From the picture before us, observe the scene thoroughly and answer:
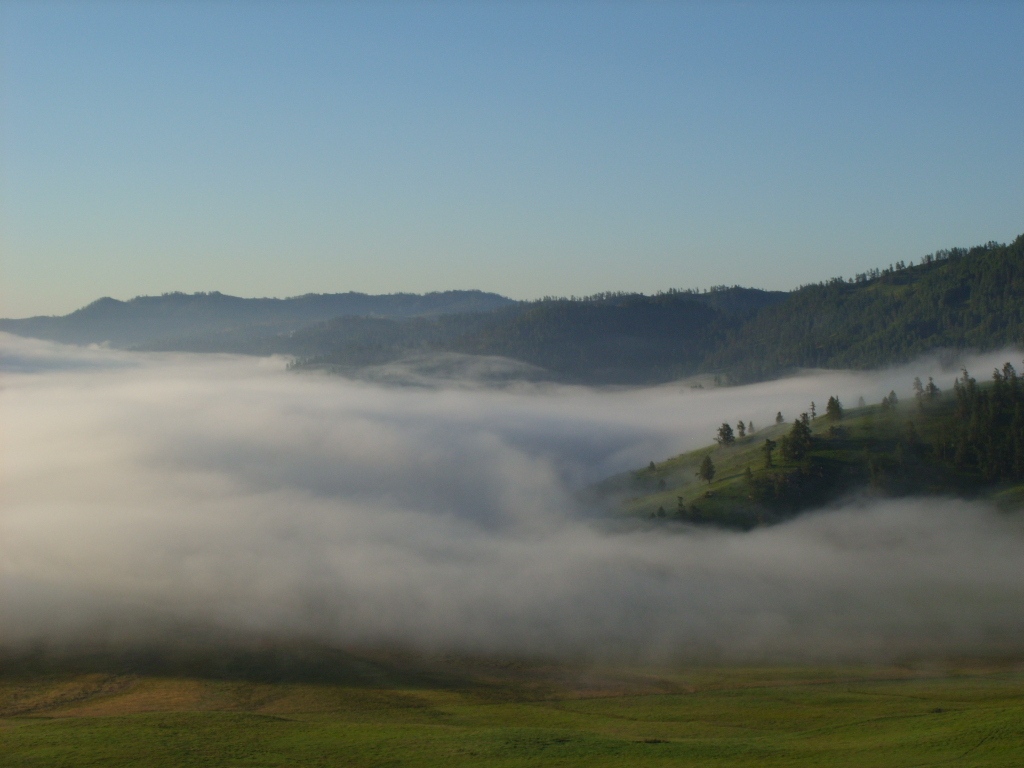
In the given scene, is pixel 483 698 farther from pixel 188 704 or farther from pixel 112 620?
pixel 112 620

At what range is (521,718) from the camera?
12862 centimetres

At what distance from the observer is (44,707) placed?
140750 mm

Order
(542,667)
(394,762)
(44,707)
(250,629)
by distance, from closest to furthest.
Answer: (394,762), (44,707), (542,667), (250,629)

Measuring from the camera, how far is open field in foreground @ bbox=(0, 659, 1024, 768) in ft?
304

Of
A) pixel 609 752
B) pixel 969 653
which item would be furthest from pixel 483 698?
pixel 969 653

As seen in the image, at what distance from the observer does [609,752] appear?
312ft

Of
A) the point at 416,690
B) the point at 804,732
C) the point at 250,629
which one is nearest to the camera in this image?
the point at 804,732

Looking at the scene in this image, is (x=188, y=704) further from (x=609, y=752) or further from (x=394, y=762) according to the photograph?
(x=609, y=752)

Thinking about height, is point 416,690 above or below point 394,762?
below

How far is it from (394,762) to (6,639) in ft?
377

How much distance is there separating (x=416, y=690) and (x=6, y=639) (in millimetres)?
79517

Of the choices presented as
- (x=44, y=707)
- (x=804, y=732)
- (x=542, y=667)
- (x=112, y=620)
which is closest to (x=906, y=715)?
(x=804, y=732)

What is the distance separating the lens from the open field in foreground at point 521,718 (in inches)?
3649

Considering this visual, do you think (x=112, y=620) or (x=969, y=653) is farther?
(x=112, y=620)
